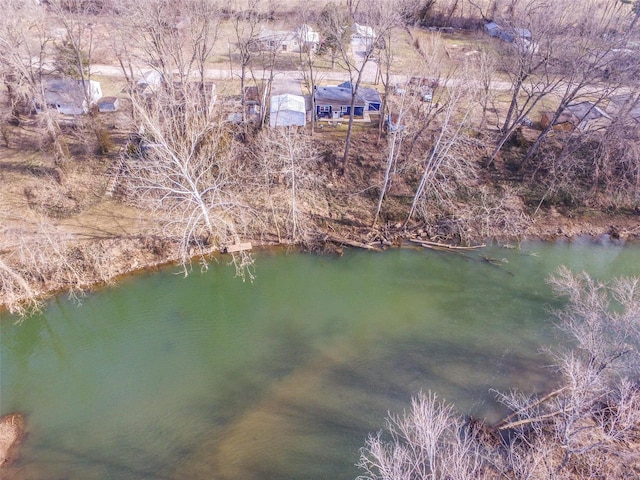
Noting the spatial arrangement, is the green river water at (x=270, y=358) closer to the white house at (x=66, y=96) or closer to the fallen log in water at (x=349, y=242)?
the fallen log in water at (x=349, y=242)

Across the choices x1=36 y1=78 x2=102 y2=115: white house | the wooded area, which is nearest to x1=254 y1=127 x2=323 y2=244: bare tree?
the wooded area

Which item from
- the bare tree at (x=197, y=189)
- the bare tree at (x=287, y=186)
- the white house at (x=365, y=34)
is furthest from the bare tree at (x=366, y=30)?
the bare tree at (x=197, y=189)

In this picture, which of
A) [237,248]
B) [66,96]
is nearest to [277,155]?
[237,248]

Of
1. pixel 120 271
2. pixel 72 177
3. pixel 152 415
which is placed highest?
pixel 72 177

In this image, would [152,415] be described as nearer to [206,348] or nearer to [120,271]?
[206,348]

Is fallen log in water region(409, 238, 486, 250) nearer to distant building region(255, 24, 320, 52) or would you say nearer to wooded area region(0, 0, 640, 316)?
wooded area region(0, 0, 640, 316)

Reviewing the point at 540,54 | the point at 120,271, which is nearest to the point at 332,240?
the point at 120,271
